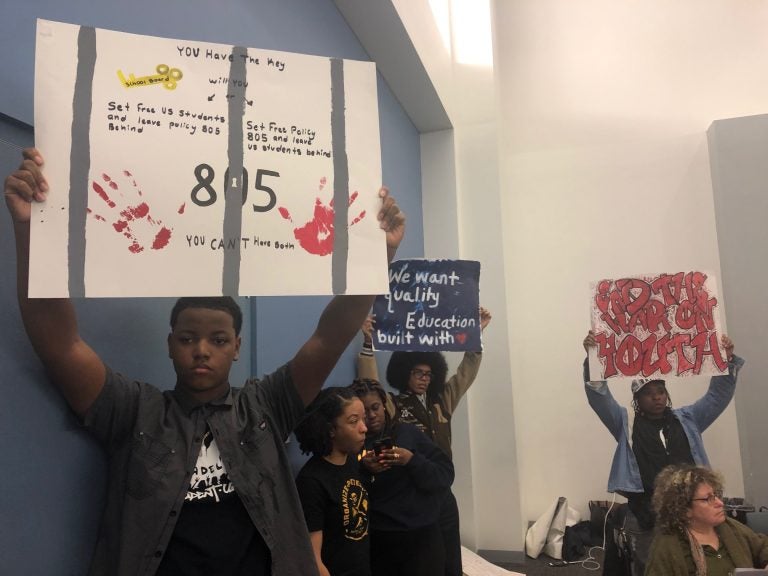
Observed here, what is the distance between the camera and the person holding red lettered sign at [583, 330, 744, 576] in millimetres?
2412

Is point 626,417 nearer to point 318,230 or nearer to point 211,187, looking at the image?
point 318,230

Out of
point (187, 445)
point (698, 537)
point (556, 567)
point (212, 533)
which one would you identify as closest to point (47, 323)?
point (187, 445)

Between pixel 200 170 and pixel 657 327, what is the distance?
213 cm

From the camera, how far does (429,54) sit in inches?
144

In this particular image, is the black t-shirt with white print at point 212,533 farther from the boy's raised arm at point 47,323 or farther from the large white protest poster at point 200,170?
the large white protest poster at point 200,170

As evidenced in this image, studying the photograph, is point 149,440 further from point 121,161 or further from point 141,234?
point 121,161

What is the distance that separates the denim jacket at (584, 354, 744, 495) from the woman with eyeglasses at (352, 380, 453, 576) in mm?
773

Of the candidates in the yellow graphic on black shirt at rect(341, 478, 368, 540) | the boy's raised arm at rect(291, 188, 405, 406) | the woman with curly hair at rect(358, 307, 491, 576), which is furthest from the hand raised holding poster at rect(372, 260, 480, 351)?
the boy's raised arm at rect(291, 188, 405, 406)

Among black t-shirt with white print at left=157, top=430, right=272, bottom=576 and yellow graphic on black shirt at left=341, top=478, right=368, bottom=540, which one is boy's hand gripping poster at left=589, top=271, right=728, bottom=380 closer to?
yellow graphic on black shirt at left=341, top=478, right=368, bottom=540

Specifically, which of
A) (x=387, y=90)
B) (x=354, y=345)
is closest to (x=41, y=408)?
(x=354, y=345)

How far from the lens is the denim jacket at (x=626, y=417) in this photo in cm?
247

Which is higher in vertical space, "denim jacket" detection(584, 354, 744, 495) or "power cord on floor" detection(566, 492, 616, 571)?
"denim jacket" detection(584, 354, 744, 495)

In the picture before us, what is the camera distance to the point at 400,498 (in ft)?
6.79

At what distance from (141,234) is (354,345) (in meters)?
1.80
